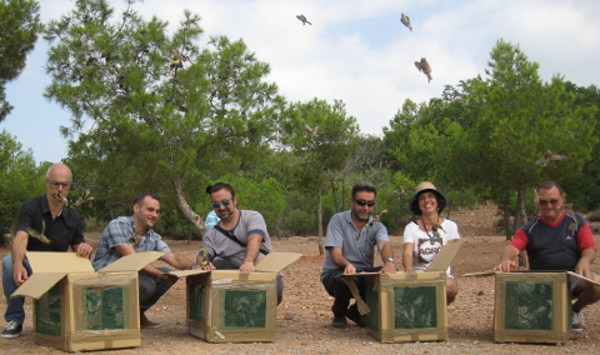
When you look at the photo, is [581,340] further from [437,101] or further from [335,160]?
[437,101]

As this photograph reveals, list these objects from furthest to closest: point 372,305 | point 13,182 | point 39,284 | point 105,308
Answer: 1. point 13,182
2. point 372,305
3. point 105,308
4. point 39,284

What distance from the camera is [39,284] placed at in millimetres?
4508

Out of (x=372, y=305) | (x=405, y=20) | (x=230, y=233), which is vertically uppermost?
(x=405, y=20)

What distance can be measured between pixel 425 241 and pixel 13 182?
66.2 feet

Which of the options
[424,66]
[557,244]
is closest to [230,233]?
[557,244]

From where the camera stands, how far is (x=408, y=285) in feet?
16.2

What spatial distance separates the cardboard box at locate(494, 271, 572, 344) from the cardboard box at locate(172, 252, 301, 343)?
5.38 feet

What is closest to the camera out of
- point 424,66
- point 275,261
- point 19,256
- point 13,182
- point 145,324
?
point 19,256

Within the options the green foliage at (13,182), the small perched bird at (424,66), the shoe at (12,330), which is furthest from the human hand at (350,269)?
the green foliage at (13,182)

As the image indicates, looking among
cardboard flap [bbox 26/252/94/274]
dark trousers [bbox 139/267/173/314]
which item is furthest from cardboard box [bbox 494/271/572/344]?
cardboard flap [bbox 26/252/94/274]

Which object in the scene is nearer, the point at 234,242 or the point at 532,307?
the point at 532,307

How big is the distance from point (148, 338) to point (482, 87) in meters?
9.30

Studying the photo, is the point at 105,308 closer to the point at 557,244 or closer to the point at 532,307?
the point at 532,307

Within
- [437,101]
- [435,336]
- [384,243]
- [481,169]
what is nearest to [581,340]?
[435,336]
